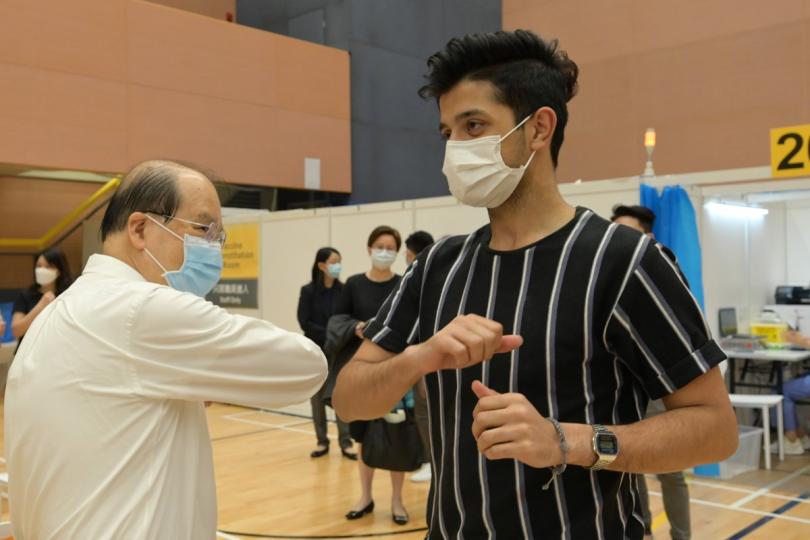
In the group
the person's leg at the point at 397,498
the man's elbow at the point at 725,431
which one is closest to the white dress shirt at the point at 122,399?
the man's elbow at the point at 725,431

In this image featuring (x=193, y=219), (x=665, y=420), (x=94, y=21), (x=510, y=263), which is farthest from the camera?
(x=94, y=21)

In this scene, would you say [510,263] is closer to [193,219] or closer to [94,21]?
[193,219]

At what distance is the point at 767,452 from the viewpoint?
20.6 feet

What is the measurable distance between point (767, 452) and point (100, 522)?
19.8 ft

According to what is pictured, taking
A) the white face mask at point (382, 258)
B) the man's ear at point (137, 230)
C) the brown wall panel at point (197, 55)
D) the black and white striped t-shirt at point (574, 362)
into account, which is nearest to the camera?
the black and white striped t-shirt at point (574, 362)

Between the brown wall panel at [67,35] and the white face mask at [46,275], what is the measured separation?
16.8 feet

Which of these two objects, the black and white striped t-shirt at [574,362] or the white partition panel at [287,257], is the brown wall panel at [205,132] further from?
the black and white striped t-shirt at [574,362]

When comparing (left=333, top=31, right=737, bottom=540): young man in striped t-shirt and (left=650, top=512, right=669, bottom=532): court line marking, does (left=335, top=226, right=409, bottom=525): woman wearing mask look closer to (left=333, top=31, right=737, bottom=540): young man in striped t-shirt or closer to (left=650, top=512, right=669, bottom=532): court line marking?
(left=650, top=512, right=669, bottom=532): court line marking

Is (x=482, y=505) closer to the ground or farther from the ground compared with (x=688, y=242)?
closer to the ground

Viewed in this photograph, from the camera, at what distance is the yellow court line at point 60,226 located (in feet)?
38.1

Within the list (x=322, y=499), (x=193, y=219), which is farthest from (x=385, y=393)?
(x=322, y=499)

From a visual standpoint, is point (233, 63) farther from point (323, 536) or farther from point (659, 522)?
point (659, 522)

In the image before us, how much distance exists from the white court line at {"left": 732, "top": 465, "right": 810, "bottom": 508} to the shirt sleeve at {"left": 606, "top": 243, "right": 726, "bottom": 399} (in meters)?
4.65

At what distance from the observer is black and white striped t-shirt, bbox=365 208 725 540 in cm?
131
